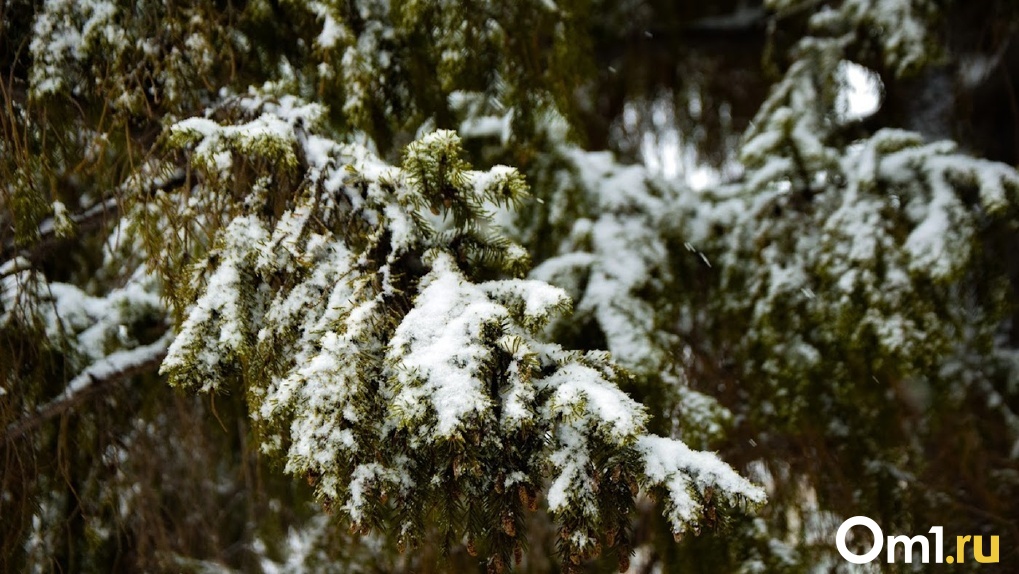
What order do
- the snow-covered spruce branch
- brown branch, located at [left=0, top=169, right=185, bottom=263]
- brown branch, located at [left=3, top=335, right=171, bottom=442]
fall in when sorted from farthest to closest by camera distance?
brown branch, located at [left=3, top=335, right=171, bottom=442]
brown branch, located at [left=0, top=169, right=185, bottom=263]
the snow-covered spruce branch

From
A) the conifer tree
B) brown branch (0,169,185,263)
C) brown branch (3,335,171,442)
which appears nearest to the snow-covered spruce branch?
the conifer tree

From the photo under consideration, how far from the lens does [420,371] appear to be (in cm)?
108

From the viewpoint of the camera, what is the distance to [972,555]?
2459 millimetres

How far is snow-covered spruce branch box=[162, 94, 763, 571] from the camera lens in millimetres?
1080

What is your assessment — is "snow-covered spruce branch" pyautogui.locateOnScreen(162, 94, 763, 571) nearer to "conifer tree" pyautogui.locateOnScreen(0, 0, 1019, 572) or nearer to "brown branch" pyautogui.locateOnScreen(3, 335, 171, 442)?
"conifer tree" pyautogui.locateOnScreen(0, 0, 1019, 572)

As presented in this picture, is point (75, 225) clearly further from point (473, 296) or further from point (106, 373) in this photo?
point (473, 296)

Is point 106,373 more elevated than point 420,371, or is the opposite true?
point 106,373

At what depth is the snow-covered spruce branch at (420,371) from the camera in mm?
1080

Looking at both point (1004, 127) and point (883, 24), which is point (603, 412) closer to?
point (883, 24)

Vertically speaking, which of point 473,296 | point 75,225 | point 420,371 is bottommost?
point 420,371

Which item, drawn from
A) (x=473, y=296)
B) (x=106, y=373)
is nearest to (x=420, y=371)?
(x=473, y=296)

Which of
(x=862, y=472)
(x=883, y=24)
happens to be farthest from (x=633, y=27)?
(x=862, y=472)

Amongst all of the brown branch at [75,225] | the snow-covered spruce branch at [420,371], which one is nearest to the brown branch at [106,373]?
the brown branch at [75,225]

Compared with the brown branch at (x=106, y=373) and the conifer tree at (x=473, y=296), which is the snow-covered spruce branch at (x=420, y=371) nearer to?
the conifer tree at (x=473, y=296)
